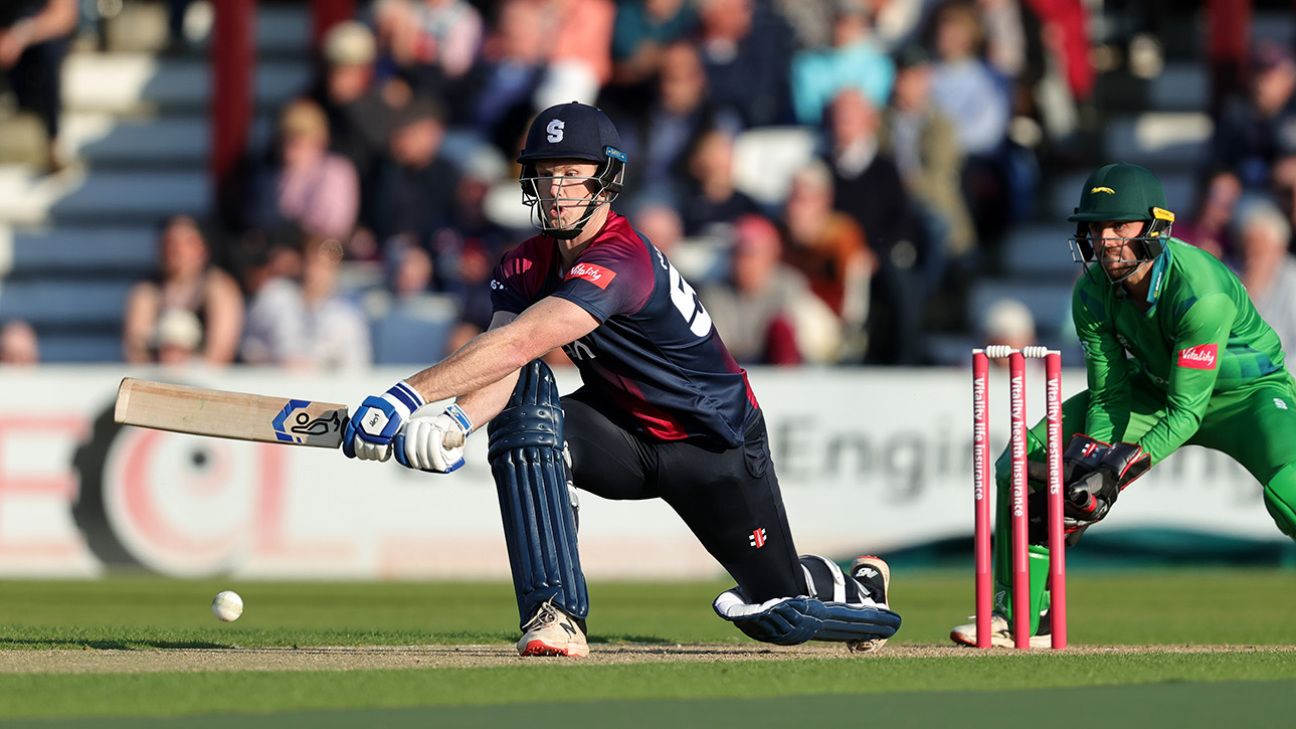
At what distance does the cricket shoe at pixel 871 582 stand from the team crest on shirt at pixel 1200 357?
130 centimetres

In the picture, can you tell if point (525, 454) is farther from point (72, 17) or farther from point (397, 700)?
point (72, 17)

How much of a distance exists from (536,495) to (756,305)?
7242 millimetres

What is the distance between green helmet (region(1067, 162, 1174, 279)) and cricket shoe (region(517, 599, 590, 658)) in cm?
232

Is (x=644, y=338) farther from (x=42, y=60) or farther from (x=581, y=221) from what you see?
(x=42, y=60)

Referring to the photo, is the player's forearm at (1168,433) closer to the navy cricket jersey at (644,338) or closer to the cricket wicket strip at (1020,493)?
the cricket wicket strip at (1020,493)

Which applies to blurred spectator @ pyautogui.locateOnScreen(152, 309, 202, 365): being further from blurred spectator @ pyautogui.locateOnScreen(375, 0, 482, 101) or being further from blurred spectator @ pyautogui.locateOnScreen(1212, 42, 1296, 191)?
blurred spectator @ pyautogui.locateOnScreen(1212, 42, 1296, 191)

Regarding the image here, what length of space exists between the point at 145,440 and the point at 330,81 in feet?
13.6

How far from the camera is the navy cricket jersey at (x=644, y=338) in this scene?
6.84m

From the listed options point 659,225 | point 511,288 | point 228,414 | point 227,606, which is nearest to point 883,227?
point 659,225

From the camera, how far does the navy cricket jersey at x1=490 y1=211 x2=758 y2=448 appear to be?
6.84 m

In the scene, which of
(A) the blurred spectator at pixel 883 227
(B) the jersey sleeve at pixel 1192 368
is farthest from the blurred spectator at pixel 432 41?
(B) the jersey sleeve at pixel 1192 368

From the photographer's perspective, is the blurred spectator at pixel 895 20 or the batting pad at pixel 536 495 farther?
the blurred spectator at pixel 895 20

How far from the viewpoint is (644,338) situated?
6980 mm

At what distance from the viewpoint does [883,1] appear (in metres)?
17.0
